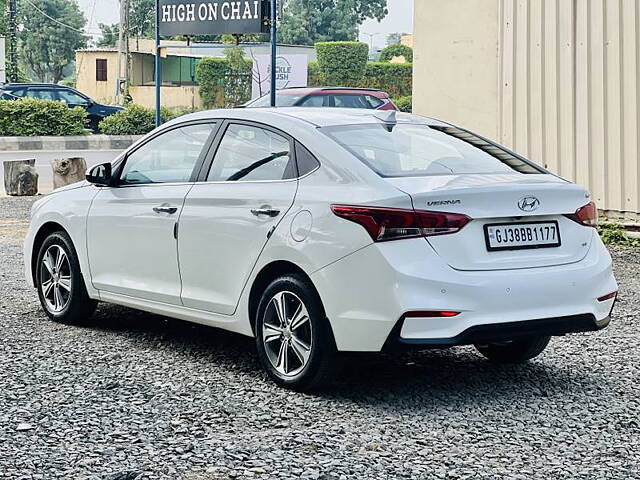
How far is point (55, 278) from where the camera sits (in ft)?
26.7

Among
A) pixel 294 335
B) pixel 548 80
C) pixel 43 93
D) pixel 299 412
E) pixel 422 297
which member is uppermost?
pixel 43 93

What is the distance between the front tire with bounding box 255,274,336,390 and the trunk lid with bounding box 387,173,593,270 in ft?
2.33

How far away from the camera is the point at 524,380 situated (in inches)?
257

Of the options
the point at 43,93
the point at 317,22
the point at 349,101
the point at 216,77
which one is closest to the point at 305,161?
the point at 349,101

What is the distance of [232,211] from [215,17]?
9.66 m

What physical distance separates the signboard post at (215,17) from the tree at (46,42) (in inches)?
3435

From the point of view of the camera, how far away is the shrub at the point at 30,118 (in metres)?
31.7

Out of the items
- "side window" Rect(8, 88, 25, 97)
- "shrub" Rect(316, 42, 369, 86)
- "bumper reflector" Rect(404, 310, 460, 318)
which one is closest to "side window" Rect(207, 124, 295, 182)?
"bumper reflector" Rect(404, 310, 460, 318)

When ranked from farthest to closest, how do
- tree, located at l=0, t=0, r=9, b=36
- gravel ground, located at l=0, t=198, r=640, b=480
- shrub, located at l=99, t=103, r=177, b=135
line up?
tree, located at l=0, t=0, r=9, b=36
shrub, located at l=99, t=103, r=177, b=135
gravel ground, located at l=0, t=198, r=640, b=480

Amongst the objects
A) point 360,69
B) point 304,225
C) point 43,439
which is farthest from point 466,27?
point 360,69

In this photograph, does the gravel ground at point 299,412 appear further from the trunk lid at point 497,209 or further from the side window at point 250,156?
the side window at point 250,156

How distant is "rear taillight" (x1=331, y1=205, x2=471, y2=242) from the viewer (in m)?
5.66

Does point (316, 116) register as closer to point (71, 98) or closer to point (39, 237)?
point (39, 237)

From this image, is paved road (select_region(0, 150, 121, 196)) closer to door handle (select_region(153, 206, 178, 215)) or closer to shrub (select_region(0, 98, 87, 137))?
shrub (select_region(0, 98, 87, 137))
